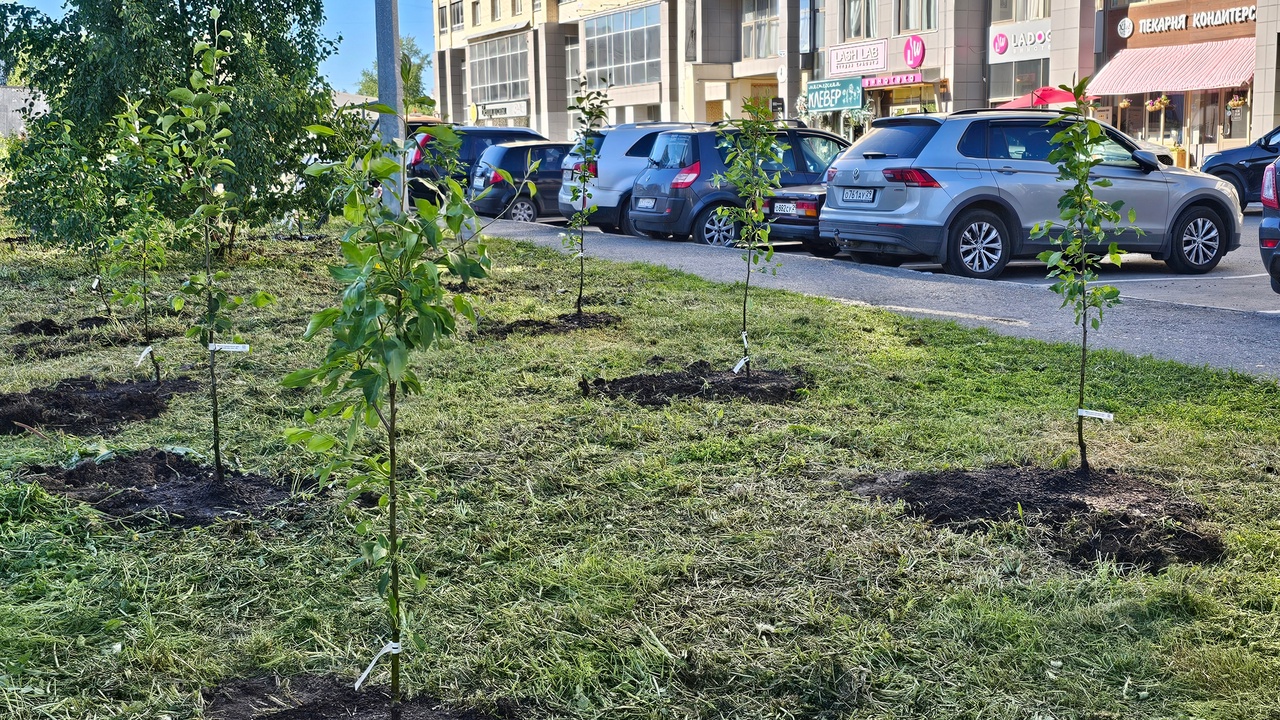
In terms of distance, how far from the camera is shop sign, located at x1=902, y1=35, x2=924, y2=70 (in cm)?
3662

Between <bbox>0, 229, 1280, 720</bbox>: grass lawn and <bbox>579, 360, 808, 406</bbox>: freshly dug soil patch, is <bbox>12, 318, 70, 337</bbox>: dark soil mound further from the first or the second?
<bbox>579, 360, 808, 406</bbox>: freshly dug soil patch

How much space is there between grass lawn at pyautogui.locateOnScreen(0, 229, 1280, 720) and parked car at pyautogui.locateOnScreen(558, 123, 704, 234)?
455 inches

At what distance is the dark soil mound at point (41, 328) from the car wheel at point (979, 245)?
839 cm

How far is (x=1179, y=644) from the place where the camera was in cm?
338

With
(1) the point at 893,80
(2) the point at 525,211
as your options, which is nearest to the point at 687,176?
(2) the point at 525,211

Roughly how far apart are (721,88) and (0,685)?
47.9 meters

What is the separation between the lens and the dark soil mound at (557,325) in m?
8.67

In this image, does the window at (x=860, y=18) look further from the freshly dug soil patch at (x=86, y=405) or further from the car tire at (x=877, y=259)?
the freshly dug soil patch at (x=86, y=405)

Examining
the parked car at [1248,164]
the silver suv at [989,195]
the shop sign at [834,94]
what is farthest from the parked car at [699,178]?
the shop sign at [834,94]

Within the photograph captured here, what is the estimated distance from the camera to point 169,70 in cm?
1270

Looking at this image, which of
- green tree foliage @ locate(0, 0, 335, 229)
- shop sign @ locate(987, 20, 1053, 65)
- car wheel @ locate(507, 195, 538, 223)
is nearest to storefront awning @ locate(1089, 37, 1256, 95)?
shop sign @ locate(987, 20, 1053, 65)

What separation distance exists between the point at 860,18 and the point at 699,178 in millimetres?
26905

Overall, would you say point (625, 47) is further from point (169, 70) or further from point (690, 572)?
point (690, 572)

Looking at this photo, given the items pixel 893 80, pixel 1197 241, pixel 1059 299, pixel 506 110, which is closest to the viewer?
pixel 1059 299
